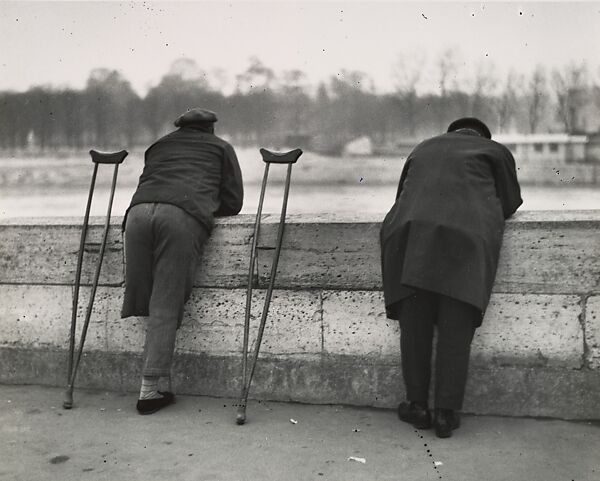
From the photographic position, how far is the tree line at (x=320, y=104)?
4.89m

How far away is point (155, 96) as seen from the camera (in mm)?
5301

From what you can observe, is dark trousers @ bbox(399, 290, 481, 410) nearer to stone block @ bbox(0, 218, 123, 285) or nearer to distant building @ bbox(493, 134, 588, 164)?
stone block @ bbox(0, 218, 123, 285)

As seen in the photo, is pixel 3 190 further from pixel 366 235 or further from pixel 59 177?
pixel 366 235

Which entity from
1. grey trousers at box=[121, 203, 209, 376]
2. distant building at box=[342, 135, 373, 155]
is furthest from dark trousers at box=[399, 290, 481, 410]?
distant building at box=[342, 135, 373, 155]

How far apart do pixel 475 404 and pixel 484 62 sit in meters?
2.68

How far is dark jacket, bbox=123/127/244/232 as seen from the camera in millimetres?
3377

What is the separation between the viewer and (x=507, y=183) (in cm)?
304

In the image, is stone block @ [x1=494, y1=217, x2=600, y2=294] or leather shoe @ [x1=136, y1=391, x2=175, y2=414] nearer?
stone block @ [x1=494, y1=217, x2=600, y2=294]

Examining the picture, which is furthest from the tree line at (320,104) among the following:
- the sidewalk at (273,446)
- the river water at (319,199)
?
the sidewalk at (273,446)

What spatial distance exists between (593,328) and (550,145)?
90.0 inches

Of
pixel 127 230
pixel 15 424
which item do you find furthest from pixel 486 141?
pixel 15 424

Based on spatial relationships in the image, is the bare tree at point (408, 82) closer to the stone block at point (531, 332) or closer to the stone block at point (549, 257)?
the stone block at point (549, 257)

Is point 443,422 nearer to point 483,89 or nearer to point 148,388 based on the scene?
point 148,388

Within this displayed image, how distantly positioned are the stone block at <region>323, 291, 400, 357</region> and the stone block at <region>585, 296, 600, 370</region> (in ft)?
2.77
